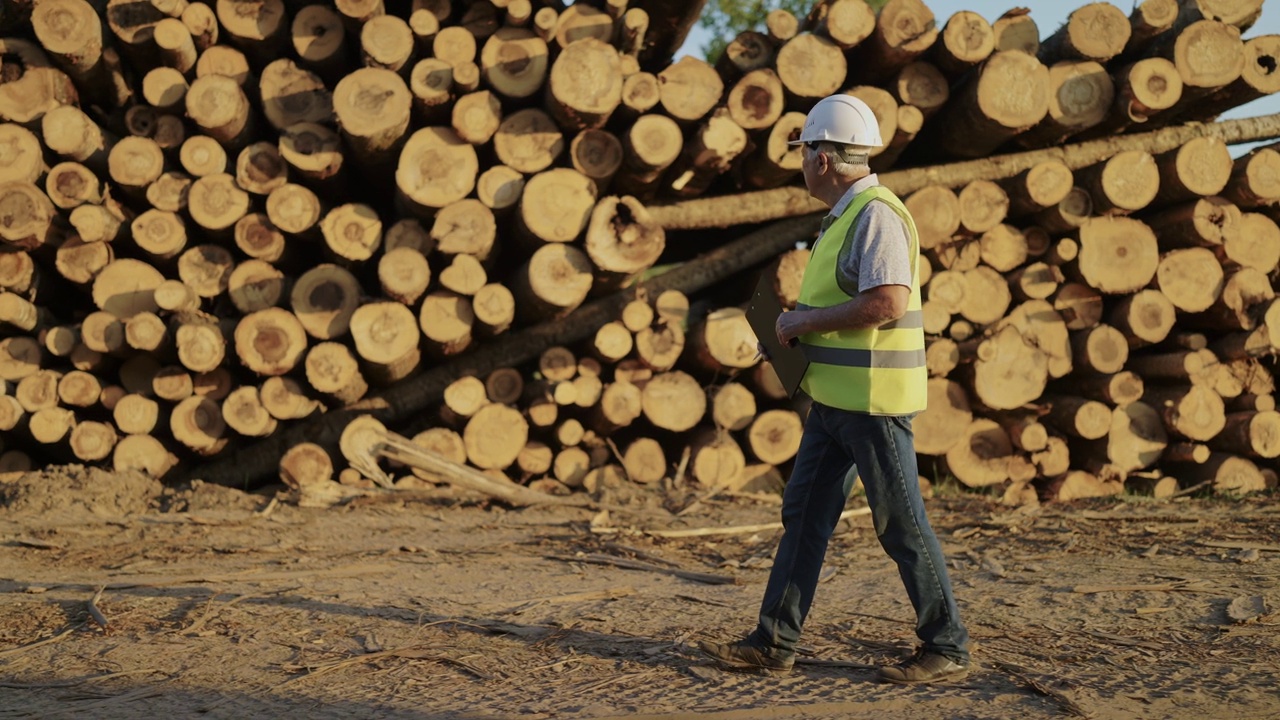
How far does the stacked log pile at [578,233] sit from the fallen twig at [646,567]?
152cm

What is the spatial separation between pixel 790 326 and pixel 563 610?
143 centimetres

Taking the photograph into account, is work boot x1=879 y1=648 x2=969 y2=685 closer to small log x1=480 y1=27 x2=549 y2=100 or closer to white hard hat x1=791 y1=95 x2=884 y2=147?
white hard hat x1=791 y1=95 x2=884 y2=147

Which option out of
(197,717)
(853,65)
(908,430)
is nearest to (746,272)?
(853,65)

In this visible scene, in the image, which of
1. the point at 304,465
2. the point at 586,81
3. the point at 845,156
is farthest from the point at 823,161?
the point at 304,465

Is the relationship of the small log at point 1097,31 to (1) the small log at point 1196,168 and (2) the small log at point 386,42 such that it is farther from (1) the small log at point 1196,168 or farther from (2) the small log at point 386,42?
(2) the small log at point 386,42

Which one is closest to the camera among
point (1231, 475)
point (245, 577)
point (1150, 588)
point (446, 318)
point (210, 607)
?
point (210, 607)

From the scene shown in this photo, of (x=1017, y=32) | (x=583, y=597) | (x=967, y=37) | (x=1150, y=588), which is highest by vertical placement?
(x=1017, y=32)

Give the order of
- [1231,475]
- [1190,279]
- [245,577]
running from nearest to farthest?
[245,577] < [1190,279] < [1231,475]

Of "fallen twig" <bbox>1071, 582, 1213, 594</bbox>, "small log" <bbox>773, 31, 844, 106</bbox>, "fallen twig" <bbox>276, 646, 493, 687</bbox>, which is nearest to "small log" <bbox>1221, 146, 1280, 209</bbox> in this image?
"small log" <bbox>773, 31, 844, 106</bbox>

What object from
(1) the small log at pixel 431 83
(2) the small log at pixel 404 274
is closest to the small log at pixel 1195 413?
(2) the small log at pixel 404 274

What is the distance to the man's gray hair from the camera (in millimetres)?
2820

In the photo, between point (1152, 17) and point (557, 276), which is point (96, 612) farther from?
point (1152, 17)

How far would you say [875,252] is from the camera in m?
2.65

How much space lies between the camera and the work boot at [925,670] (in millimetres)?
2688
